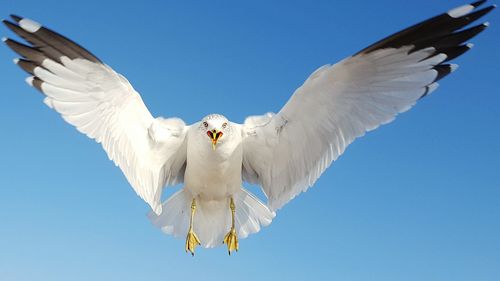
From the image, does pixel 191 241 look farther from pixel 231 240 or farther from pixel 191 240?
pixel 231 240

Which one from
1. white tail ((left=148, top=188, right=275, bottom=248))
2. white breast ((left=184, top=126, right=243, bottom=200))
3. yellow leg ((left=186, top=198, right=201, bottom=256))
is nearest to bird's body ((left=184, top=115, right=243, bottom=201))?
white breast ((left=184, top=126, right=243, bottom=200))

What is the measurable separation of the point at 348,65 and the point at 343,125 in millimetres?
576

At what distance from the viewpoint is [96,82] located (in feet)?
19.9

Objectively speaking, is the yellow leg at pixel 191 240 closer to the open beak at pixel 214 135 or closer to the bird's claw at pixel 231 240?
the bird's claw at pixel 231 240

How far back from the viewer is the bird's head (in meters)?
6.02

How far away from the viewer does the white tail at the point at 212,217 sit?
680cm

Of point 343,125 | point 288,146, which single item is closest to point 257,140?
point 288,146

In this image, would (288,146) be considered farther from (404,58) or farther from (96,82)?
(96,82)

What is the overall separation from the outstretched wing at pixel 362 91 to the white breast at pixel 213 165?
0.94 feet

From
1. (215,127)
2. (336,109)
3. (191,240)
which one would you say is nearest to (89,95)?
(215,127)

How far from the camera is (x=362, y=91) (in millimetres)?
6020

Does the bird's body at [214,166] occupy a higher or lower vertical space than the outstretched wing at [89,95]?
lower

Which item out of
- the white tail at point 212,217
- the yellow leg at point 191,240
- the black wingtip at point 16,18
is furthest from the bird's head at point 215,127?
the black wingtip at point 16,18

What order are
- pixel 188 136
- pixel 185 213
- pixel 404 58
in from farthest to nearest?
pixel 185 213 < pixel 188 136 < pixel 404 58
